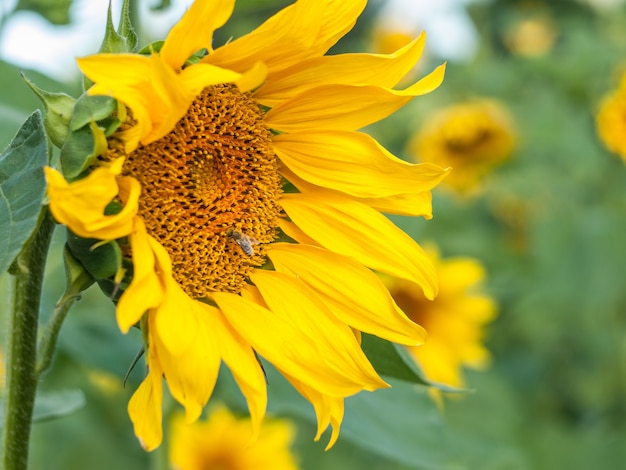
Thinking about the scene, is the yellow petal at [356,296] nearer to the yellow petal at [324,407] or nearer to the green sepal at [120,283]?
the yellow petal at [324,407]

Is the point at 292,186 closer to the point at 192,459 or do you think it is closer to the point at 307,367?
the point at 307,367

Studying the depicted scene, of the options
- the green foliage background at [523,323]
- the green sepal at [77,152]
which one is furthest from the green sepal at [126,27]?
the green foliage background at [523,323]

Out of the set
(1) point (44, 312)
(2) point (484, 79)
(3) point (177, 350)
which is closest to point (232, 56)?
(3) point (177, 350)

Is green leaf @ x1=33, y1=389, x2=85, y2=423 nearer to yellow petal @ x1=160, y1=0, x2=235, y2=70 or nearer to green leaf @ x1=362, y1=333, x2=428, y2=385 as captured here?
green leaf @ x1=362, y1=333, x2=428, y2=385

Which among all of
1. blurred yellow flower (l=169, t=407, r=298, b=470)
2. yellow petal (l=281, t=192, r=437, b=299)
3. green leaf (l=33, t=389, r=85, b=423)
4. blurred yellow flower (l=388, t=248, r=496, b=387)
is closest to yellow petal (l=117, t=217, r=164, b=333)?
yellow petal (l=281, t=192, r=437, b=299)

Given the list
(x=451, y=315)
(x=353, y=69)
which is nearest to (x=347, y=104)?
(x=353, y=69)

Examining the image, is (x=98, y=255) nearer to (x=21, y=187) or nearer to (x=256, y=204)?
(x=21, y=187)
